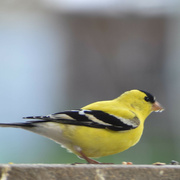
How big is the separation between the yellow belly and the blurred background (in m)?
4.82

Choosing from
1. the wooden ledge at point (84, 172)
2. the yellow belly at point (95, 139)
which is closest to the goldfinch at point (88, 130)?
the yellow belly at point (95, 139)

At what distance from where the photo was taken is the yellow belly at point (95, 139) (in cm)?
368

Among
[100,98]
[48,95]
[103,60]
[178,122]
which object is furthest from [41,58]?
[178,122]

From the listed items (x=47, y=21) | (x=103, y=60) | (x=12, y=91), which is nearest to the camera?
(x=103, y=60)

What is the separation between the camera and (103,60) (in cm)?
1164

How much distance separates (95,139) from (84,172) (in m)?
0.92

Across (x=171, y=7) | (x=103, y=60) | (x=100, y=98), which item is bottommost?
(x=100, y=98)

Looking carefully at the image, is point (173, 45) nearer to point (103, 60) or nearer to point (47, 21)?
point (103, 60)

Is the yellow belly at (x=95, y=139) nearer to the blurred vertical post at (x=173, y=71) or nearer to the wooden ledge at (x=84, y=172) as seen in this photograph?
the wooden ledge at (x=84, y=172)

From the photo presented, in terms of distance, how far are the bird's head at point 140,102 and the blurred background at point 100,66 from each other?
4233 millimetres

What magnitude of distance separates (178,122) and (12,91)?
4.15m

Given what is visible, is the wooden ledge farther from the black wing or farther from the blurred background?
the blurred background

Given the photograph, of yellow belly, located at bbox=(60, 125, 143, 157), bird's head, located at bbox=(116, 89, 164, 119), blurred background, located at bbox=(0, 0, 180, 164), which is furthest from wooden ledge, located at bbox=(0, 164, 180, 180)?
blurred background, located at bbox=(0, 0, 180, 164)

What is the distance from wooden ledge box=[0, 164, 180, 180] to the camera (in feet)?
8.87
